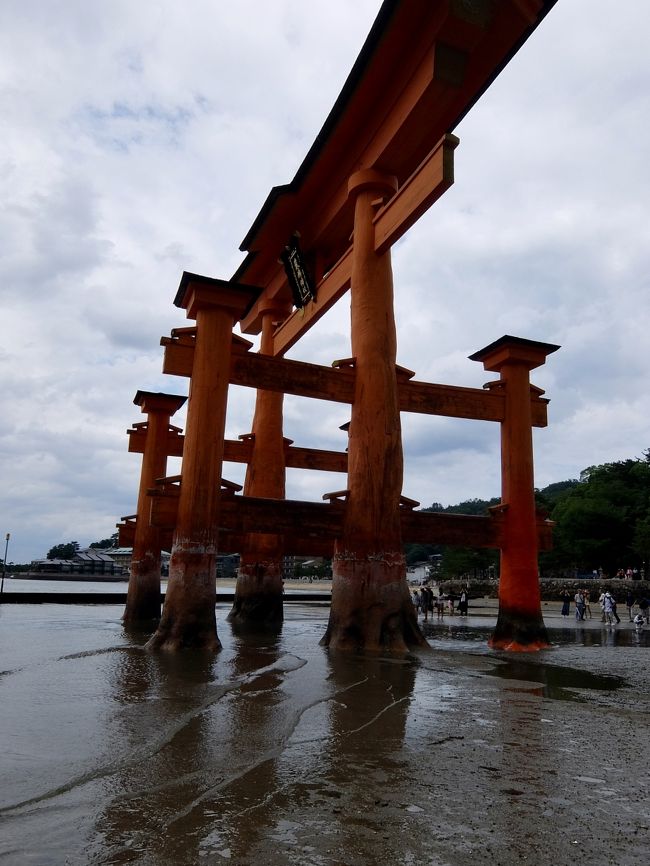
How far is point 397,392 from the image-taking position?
13.1 metres

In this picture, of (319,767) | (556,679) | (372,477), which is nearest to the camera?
(319,767)

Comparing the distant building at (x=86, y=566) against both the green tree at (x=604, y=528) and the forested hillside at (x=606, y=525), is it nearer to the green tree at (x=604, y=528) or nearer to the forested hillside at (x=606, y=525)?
the forested hillside at (x=606, y=525)

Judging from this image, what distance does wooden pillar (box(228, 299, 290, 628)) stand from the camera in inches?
727

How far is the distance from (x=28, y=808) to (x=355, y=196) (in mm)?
12671

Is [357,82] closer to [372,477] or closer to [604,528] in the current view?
[372,477]

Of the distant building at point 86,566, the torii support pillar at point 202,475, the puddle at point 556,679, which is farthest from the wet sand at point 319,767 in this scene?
the distant building at point 86,566

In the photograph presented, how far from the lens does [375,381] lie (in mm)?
12594

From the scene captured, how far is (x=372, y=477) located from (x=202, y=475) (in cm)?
323

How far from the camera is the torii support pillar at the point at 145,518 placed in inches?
771

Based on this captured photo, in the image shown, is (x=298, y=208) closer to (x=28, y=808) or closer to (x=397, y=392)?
(x=397, y=392)

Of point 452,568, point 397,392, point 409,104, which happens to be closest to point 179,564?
point 397,392

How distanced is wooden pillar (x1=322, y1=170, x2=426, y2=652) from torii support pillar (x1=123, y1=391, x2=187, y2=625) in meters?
8.76

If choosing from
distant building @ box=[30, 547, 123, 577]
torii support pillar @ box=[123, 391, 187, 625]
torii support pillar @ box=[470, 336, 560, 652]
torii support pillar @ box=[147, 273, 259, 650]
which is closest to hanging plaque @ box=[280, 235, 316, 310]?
torii support pillar @ box=[147, 273, 259, 650]

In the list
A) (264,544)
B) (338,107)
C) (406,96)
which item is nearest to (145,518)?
(264,544)
